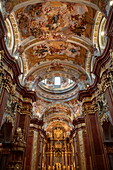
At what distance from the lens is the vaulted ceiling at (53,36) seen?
1038cm

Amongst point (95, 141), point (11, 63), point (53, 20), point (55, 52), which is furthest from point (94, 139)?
point (53, 20)

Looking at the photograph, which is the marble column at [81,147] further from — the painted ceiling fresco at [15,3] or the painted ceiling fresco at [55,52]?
the painted ceiling fresco at [15,3]

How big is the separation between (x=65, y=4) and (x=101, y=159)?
11014 millimetres

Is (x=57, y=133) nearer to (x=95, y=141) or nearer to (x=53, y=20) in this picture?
(x=95, y=141)

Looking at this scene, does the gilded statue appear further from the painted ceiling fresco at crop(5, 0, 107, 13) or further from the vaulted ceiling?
the painted ceiling fresco at crop(5, 0, 107, 13)

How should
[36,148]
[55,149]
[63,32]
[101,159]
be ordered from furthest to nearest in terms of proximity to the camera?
[55,149], [36,148], [63,32], [101,159]

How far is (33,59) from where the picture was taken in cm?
1477

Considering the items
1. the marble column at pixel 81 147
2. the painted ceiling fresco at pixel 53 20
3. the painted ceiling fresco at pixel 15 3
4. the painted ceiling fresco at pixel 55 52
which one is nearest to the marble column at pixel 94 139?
the painted ceiling fresco at pixel 55 52

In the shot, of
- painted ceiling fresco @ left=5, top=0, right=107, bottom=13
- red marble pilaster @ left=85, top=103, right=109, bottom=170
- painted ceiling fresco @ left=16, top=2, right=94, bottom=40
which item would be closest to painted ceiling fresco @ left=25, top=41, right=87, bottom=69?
painted ceiling fresco @ left=16, top=2, right=94, bottom=40

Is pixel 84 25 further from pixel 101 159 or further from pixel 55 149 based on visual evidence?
pixel 55 149

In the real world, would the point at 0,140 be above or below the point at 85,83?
below

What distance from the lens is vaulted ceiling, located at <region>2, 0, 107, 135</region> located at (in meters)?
10.4

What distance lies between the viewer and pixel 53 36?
1262 centimetres

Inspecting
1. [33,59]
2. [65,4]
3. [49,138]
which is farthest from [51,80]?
[65,4]
